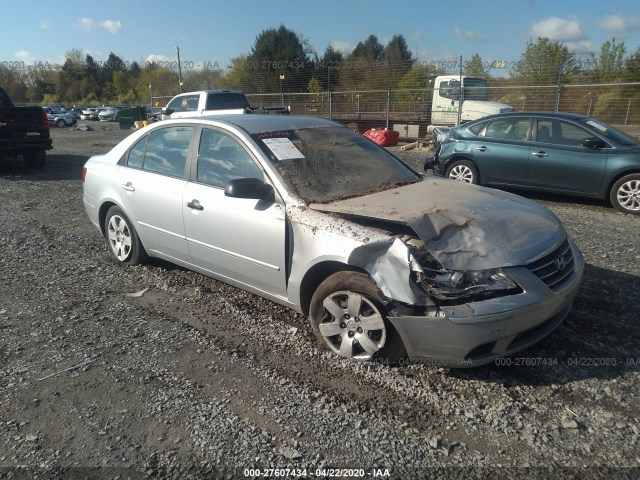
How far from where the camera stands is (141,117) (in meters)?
28.1

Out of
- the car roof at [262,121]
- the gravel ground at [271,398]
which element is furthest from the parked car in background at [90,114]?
the car roof at [262,121]

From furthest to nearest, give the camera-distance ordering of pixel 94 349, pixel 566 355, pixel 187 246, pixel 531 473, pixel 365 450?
pixel 187 246 → pixel 94 349 → pixel 566 355 → pixel 365 450 → pixel 531 473

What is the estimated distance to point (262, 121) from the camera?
425 centimetres

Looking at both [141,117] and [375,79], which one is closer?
[375,79]

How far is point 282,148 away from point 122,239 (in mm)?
Answer: 2347

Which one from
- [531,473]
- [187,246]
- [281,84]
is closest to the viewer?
[531,473]

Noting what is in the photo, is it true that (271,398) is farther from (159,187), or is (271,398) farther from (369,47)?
(369,47)

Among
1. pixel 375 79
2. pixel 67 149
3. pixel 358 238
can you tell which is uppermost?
pixel 375 79

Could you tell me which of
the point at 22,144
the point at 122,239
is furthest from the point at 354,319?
the point at 22,144

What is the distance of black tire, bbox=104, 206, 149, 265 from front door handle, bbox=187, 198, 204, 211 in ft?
3.88

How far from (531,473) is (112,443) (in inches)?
85.3

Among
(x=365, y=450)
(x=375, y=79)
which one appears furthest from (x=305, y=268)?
(x=375, y=79)

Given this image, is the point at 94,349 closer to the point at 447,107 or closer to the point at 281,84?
the point at 447,107

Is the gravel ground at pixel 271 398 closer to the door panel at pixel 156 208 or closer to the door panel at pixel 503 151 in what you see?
the door panel at pixel 156 208
